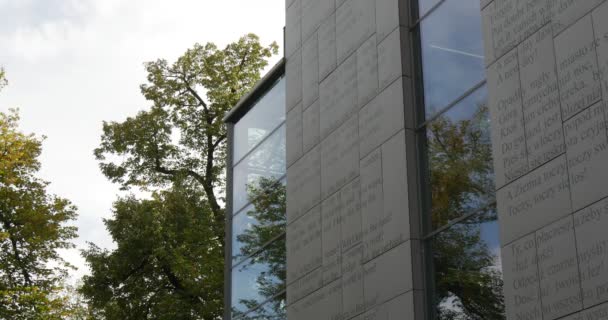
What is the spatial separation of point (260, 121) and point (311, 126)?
3.32 meters

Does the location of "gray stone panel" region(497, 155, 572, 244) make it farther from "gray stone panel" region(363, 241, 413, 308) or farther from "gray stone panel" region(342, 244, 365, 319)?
"gray stone panel" region(342, 244, 365, 319)

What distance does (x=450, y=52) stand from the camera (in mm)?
14156

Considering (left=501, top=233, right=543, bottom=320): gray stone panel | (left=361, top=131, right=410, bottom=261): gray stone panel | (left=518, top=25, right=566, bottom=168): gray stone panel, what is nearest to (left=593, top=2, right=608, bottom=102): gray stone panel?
(left=518, top=25, right=566, bottom=168): gray stone panel

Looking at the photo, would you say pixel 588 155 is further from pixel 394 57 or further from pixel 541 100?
Result: pixel 394 57

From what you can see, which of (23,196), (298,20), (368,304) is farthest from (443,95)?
(23,196)

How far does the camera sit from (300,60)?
61.8 feet

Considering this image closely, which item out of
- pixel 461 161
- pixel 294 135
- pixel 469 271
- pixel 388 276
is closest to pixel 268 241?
pixel 294 135

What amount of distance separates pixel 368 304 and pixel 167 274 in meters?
15.2

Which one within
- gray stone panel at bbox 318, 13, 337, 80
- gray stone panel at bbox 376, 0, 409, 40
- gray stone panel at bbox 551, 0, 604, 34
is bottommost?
gray stone panel at bbox 551, 0, 604, 34

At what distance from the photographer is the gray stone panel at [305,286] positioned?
641 inches

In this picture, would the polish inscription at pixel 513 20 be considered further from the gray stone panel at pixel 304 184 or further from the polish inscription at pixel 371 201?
the gray stone panel at pixel 304 184

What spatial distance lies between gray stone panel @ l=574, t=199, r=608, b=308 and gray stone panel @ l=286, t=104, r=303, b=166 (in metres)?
8.22

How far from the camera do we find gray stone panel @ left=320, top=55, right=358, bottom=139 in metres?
16.4

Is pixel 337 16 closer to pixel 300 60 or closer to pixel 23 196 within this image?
pixel 300 60
